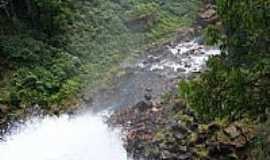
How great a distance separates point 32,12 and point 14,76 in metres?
3.43

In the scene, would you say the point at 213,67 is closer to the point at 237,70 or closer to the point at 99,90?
the point at 237,70

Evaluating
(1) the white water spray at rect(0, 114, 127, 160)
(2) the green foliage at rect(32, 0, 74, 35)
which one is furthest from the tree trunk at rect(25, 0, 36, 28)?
(1) the white water spray at rect(0, 114, 127, 160)

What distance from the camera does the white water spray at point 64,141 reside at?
1482 cm

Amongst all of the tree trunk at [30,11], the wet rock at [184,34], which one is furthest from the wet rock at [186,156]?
the wet rock at [184,34]

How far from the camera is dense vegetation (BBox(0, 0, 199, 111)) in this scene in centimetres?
1878

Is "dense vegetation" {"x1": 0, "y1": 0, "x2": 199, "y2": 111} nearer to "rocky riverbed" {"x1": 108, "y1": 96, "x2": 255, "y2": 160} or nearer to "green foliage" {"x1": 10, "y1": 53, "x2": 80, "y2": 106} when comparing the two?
"green foliage" {"x1": 10, "y1": 53, "x2": 80, "y2": 106}

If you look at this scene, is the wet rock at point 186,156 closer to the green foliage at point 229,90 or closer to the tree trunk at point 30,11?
the green foliage at point 229,90

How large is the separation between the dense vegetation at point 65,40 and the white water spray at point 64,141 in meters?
1.32

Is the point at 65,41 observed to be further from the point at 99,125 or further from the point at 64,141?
the point at 64,141

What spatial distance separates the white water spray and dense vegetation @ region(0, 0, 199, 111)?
4.34 ft

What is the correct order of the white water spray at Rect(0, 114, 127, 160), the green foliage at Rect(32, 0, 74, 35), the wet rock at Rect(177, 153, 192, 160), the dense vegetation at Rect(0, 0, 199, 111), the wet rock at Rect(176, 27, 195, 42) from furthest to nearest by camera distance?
the wet rock at Rect(176, 27, 195, 42) → the green foliage at Rect(32, 0, 74, 35) → the dense vegetation at Rect(0, 0, 199, 111) → the white water spray at Rect(0, 114, 127, 160) → the wet rock at Rect(177, 153, 192, 160)

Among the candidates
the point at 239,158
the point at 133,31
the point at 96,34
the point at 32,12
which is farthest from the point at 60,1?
the point at 239,158

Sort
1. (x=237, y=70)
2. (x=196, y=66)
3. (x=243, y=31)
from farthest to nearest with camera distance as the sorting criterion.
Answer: (x=196, y=66), (x=243, y=31), (x=237, y=70)

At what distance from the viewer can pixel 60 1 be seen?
2075cm
